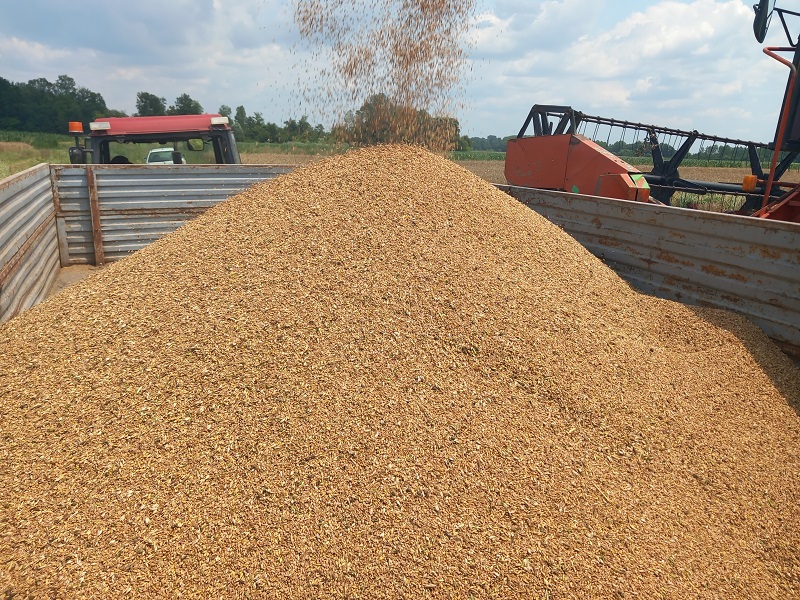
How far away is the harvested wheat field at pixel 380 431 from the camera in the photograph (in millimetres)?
1671

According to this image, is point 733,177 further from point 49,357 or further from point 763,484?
point 49,357

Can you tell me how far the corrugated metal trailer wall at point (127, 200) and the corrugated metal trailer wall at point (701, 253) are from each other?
12.6 ft

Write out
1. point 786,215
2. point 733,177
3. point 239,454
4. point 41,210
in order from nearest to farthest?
1. point 239,454
2. point 786,215
3. point 41,210
4. point 733,177

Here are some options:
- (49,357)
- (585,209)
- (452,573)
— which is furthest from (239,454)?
(585,209)

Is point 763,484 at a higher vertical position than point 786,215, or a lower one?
lower

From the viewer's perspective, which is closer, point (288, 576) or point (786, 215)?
point (288, 576)

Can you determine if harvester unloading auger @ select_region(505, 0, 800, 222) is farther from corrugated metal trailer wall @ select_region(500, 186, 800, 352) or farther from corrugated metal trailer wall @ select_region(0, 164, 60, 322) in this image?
corrugated metal trailer wall @ select_region(0, 164, 60, 322)

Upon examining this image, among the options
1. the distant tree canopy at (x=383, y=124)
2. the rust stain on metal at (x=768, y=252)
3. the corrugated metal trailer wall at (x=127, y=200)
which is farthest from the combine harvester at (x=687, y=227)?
the corrugated metal trailer wall at (x=127, y=200)

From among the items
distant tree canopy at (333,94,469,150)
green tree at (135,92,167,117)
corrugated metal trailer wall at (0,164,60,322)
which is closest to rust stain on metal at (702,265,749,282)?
distant tree canopy at (333,94,469,150)

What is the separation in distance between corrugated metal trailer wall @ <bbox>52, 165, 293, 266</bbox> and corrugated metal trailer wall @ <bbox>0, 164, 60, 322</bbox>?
0.27 metres

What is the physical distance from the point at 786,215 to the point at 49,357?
476 centimetres

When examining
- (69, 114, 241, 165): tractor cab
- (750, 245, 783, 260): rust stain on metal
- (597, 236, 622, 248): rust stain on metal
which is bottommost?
(597, 236, 622, 248): rust stain on metal

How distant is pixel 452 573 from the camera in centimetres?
164

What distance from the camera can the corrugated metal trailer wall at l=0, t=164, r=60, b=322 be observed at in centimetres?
338
